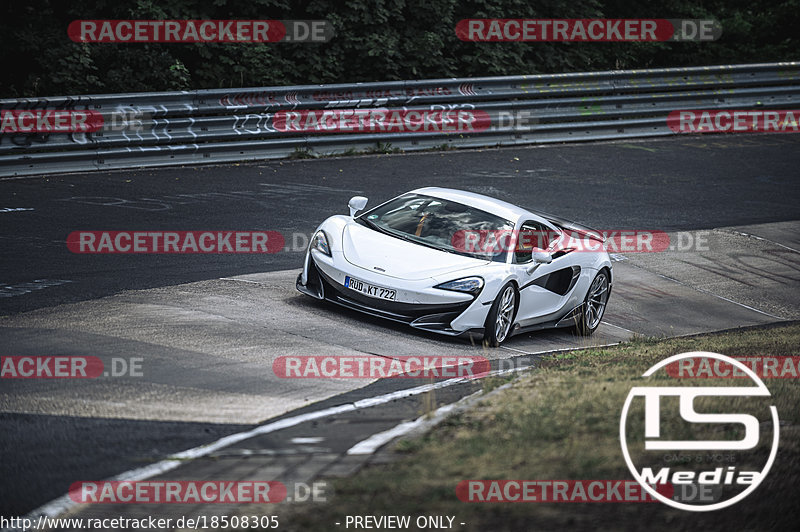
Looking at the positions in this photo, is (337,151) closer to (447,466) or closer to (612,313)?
(612,313)

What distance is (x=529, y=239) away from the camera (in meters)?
A: 11.3

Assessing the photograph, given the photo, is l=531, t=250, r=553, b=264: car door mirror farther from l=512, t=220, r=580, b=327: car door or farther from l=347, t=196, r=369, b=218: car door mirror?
l=347, t=196, r=369, b=218: car door mirror

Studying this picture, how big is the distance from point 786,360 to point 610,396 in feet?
8.98

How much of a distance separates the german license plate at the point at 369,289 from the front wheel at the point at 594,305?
2.75m

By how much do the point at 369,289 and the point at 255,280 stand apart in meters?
2.09

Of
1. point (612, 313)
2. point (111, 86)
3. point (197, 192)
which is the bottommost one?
point (612, 313)

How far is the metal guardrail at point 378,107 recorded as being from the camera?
56.3 ft

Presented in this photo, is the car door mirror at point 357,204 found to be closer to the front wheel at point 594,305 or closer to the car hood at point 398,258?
the car hood at point 398,258

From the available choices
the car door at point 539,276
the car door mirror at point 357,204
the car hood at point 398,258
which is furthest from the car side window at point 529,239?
the car door mirror at point 357,204

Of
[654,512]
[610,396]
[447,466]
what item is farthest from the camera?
[610,396]

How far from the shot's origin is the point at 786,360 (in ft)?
29.5

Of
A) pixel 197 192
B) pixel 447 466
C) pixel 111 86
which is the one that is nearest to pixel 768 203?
pixel 197 192

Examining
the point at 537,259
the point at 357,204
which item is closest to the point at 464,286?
the point at 537,259

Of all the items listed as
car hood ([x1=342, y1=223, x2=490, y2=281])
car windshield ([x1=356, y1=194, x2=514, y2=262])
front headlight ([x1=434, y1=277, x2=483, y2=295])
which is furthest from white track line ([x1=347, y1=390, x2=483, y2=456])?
car windshield ([x1=356, y1=194, x2=514, y2=262])
